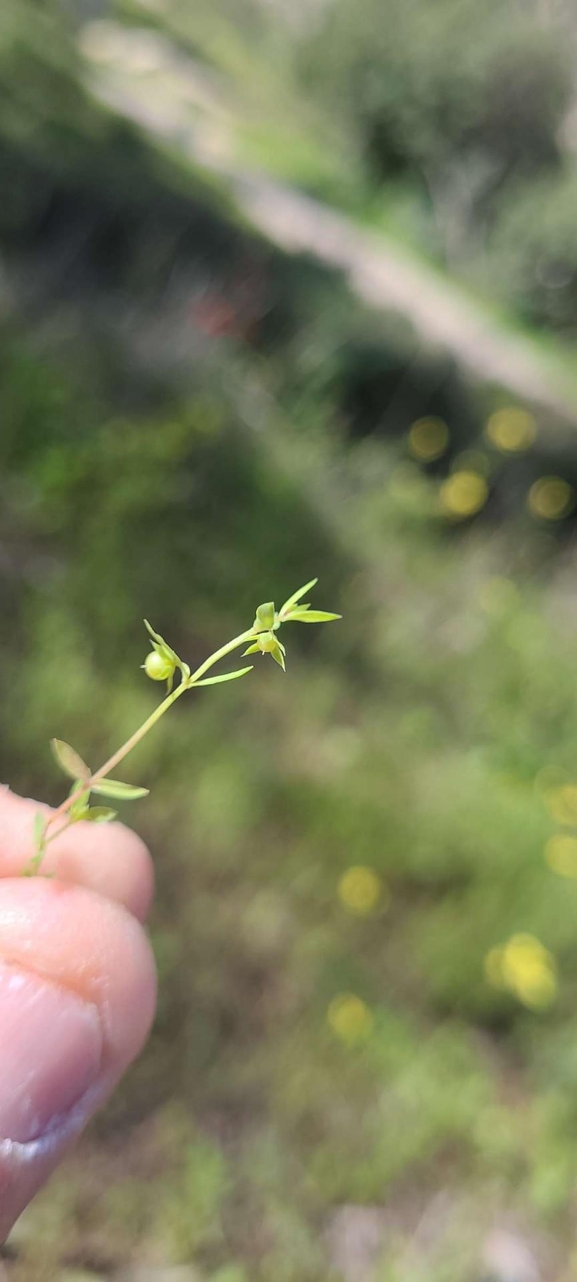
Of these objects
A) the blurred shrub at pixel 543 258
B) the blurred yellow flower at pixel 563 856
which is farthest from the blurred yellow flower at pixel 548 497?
the blurred shrub at pixel 543 258

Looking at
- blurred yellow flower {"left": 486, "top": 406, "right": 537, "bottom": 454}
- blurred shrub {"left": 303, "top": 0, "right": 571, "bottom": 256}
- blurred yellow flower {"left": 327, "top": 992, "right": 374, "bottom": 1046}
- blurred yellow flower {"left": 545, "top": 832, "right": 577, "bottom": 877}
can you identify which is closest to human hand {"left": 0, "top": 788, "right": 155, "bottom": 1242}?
blurred yellow flower {"left": 327, "top": 992, "right": 374, "bottom": 1046}

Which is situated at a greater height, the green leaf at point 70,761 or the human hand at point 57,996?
the green leaf at point 70,761

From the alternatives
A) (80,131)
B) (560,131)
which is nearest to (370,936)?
(80,131)

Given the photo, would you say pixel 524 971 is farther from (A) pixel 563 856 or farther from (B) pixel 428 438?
(B) pixel 428 438

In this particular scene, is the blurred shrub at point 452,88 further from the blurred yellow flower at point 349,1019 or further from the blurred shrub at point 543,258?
the blurred yellow flower at point 349,1019

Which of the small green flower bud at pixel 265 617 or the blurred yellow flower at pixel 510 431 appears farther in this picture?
the blurred yellow flower at pixel 510 431
